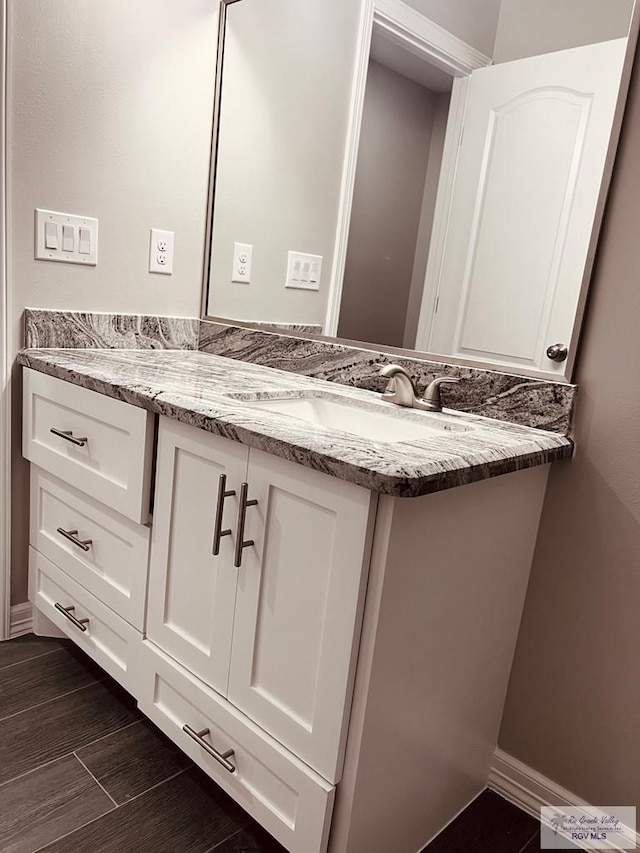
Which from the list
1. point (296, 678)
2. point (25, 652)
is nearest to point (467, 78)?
point (296, 678)

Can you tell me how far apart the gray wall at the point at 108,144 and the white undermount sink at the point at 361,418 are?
69 cm

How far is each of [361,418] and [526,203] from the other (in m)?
0.55

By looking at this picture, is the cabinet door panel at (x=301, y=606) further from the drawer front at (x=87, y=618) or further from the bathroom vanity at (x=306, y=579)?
the drawer front at (x=87, y=618)

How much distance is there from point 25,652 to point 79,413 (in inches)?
29.2

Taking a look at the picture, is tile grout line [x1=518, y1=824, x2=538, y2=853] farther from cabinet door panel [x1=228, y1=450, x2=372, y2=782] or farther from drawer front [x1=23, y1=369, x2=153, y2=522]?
drawer front [x1=23, y1=369, x2=153, y2=522]

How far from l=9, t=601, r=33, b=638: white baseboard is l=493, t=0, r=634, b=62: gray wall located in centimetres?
180

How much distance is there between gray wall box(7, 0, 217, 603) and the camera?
1.57 meters

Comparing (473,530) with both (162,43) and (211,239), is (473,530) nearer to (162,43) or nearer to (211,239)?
(211,239)

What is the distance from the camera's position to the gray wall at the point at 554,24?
1.15 metres

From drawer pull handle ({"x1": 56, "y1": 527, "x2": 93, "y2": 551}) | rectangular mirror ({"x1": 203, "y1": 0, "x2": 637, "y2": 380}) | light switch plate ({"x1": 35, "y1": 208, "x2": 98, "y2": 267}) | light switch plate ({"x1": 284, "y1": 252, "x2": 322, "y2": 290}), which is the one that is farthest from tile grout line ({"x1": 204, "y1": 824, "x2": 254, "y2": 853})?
light switch plate ({"x1": 35, "y1": 208, "x2": 98, "y2": 267})

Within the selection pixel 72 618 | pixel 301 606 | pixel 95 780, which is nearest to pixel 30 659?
pixel 72 618

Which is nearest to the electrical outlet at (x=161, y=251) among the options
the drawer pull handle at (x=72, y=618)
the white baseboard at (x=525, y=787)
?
the drawer pull handle at (x=72, y=618)

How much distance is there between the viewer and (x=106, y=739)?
4.82 ft

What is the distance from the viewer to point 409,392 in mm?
1422
